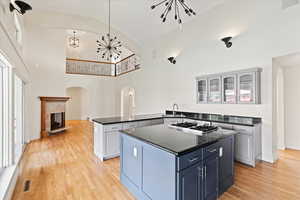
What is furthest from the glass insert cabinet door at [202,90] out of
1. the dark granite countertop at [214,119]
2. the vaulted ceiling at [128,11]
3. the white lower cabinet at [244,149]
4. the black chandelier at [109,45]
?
the black chandelier at [109,45]

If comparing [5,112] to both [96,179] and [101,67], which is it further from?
[101,67]

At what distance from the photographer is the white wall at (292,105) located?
400cm

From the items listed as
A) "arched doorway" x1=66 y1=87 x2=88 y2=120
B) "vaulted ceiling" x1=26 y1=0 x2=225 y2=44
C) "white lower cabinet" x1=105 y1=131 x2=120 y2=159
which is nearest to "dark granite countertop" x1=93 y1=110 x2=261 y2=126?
"white lower cabinet" x1=105 y1=131 x2=120 y2=159

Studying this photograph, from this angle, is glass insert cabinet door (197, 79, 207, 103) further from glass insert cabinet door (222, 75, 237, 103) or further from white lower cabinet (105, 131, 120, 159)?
white lower cabinet (105, 131, 120, 159)

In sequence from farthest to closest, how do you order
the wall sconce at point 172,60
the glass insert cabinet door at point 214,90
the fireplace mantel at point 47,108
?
the fireplace mantel at point 47,108, the wall sconce at point 172,60, the glass insert cabinet door at point 214,90

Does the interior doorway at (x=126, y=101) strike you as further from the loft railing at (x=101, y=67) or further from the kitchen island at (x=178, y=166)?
the kitchen island at (x=178, y=166)

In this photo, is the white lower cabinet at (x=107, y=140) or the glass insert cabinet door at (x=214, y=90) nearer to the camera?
the white lower cabinet at (x=107, y=140)

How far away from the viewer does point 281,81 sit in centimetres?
409

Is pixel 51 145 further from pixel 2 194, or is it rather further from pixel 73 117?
pixel 73 117

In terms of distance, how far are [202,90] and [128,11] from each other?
3.44 metres

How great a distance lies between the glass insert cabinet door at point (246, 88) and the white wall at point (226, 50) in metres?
0.24

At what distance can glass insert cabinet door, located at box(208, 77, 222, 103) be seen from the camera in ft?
13.0

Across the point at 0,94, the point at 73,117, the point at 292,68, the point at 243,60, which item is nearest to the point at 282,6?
the point at 243,60

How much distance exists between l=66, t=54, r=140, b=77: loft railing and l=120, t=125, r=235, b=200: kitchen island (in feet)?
20.8
